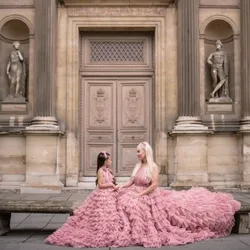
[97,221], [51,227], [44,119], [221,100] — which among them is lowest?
[51,227]

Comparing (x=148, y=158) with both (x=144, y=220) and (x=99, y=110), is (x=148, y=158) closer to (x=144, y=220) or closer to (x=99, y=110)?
(x=144, y=220)

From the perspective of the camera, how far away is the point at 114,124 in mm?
14445

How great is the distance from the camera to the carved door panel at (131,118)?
14.4 m

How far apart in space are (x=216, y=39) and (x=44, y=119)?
5.77 metres

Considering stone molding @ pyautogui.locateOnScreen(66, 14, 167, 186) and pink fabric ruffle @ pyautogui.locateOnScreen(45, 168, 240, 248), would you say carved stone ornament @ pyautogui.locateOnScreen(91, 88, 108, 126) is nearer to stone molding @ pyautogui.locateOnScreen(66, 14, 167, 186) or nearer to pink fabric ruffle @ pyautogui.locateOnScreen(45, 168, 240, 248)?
stone molding @ pyautogui.locateOnScreen(66, 14, 167, 186)

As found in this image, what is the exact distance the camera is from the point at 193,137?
517 inches

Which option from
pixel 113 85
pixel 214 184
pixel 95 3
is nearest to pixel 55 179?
pixel 113 85

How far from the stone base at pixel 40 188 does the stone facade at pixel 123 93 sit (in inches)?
1.3

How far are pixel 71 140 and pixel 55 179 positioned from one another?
139cm

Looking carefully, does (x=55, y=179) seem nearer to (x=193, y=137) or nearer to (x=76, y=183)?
(x=76, y=183)

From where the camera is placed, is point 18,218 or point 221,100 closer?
point 18,218

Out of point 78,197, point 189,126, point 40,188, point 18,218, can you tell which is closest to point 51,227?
point 18,218

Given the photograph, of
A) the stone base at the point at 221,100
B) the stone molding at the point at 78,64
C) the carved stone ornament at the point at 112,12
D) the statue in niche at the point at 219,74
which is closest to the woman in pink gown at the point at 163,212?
the stone molding at the point at 78,64

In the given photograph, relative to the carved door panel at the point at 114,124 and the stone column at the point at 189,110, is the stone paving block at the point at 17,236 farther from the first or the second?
the carved door panel at the point at 114,124
